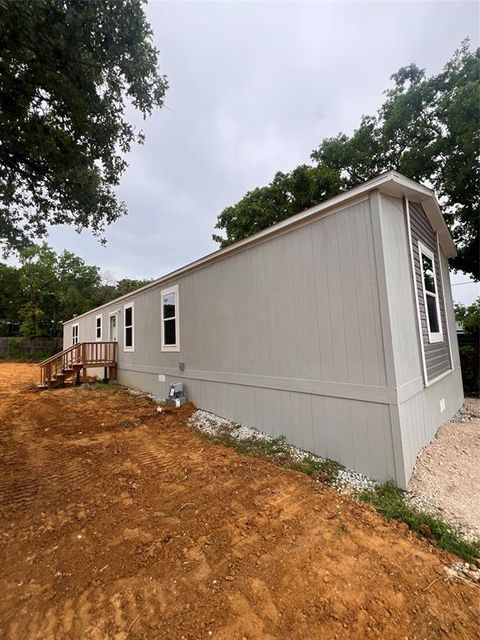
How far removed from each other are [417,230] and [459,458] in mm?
3247

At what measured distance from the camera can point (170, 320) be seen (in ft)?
24.3

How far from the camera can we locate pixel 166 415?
609 cm

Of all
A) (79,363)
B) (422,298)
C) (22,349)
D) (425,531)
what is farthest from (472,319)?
(22,349)

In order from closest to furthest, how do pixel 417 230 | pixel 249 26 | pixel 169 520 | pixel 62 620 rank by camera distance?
pixel 62 620 < pixel 169 520 < pixel 417 230 < pixel 249 26

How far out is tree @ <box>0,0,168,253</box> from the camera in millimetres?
3469

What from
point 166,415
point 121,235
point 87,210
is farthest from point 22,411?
A: point 121,235

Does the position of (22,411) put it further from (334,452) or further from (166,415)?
(334,452)

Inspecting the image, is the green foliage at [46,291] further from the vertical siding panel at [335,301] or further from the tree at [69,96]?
the vertical siding panel at [335,301]

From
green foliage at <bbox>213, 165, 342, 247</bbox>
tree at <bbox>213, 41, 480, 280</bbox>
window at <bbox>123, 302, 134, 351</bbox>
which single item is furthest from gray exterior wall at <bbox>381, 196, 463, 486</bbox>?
window at <bbox>123, 302, 134, 351</bbox>

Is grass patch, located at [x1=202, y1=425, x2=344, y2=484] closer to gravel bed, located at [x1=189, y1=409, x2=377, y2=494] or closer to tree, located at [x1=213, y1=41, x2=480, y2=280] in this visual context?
gravel bed, located at [x1=189, y1=409, x2=377, y2=494]

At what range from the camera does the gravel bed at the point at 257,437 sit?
10.1 feet

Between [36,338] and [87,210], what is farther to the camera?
[36,338]

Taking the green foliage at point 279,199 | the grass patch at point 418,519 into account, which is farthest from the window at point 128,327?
the grass patch at point 418,519

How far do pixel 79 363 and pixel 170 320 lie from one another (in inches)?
195
